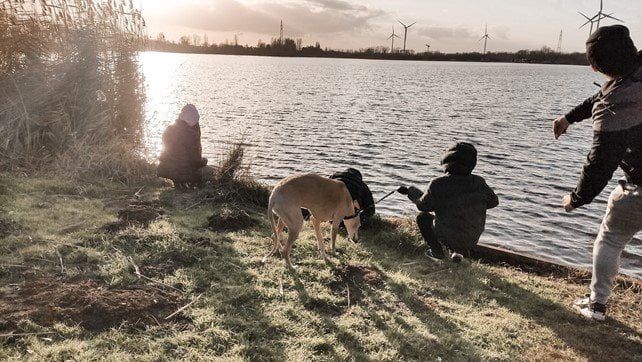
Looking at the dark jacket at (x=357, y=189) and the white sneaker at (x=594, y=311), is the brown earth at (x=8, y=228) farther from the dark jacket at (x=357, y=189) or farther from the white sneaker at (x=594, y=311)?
the white sneaker at (x=594, y=311)

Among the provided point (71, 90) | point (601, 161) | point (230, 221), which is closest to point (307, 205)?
point (230, 221)

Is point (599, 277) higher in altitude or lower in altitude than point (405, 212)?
higher

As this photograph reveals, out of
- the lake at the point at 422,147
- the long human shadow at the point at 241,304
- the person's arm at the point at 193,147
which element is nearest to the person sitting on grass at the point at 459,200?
the long human shadow at the point at 241,304

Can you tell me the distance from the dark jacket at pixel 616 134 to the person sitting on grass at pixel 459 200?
2117mm

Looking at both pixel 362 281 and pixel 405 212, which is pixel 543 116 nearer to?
pixel 405 212

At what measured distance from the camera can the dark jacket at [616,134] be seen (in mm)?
4777

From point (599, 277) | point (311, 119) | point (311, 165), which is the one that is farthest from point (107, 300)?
point (311, 119)

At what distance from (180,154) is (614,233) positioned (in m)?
8.69

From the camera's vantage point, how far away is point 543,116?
36188 mm

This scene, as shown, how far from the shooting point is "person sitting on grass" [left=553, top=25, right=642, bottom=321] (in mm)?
4801

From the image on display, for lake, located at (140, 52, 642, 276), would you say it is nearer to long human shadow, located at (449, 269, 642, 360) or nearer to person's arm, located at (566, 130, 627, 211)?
long human shadow, located at (449, 269, 642, 360)

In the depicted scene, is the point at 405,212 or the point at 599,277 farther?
the point at 405,212

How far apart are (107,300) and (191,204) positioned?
4592mm

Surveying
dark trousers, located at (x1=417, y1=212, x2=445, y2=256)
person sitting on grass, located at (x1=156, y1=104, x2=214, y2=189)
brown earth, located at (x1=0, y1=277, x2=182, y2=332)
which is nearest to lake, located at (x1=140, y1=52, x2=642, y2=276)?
person sitting on grass, located at (x1=156, y1=104, x2=214, y2=189)
